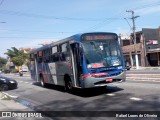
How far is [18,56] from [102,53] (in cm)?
8972

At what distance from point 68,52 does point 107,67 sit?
2404 millimetres

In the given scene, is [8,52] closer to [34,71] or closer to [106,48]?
[34,71]

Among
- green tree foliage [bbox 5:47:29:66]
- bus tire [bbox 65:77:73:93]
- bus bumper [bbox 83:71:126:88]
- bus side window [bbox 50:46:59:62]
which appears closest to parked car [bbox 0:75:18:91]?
bus side window [bbox 50:46:59:62]

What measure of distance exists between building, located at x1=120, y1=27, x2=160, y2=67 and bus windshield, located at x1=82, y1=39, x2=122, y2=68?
4207 centimetres

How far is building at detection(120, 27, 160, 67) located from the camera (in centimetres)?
5822

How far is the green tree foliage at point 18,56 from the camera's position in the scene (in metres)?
100

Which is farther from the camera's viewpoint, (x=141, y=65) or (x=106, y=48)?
(x=141, y=65)

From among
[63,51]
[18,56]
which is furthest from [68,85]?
[18,56]

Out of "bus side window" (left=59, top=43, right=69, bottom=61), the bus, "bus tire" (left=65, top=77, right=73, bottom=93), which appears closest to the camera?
the bus

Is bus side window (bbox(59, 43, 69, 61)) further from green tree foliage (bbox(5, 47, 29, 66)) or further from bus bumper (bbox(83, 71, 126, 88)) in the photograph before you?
green tree foliage (bbox(5, 47, 29, 66))

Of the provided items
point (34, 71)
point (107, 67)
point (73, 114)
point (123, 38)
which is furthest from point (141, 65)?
point (73, 114)

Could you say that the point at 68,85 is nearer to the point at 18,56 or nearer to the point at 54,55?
the point at 54,55

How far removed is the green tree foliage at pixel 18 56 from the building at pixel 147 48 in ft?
145

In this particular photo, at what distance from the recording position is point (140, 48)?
60094 mm
